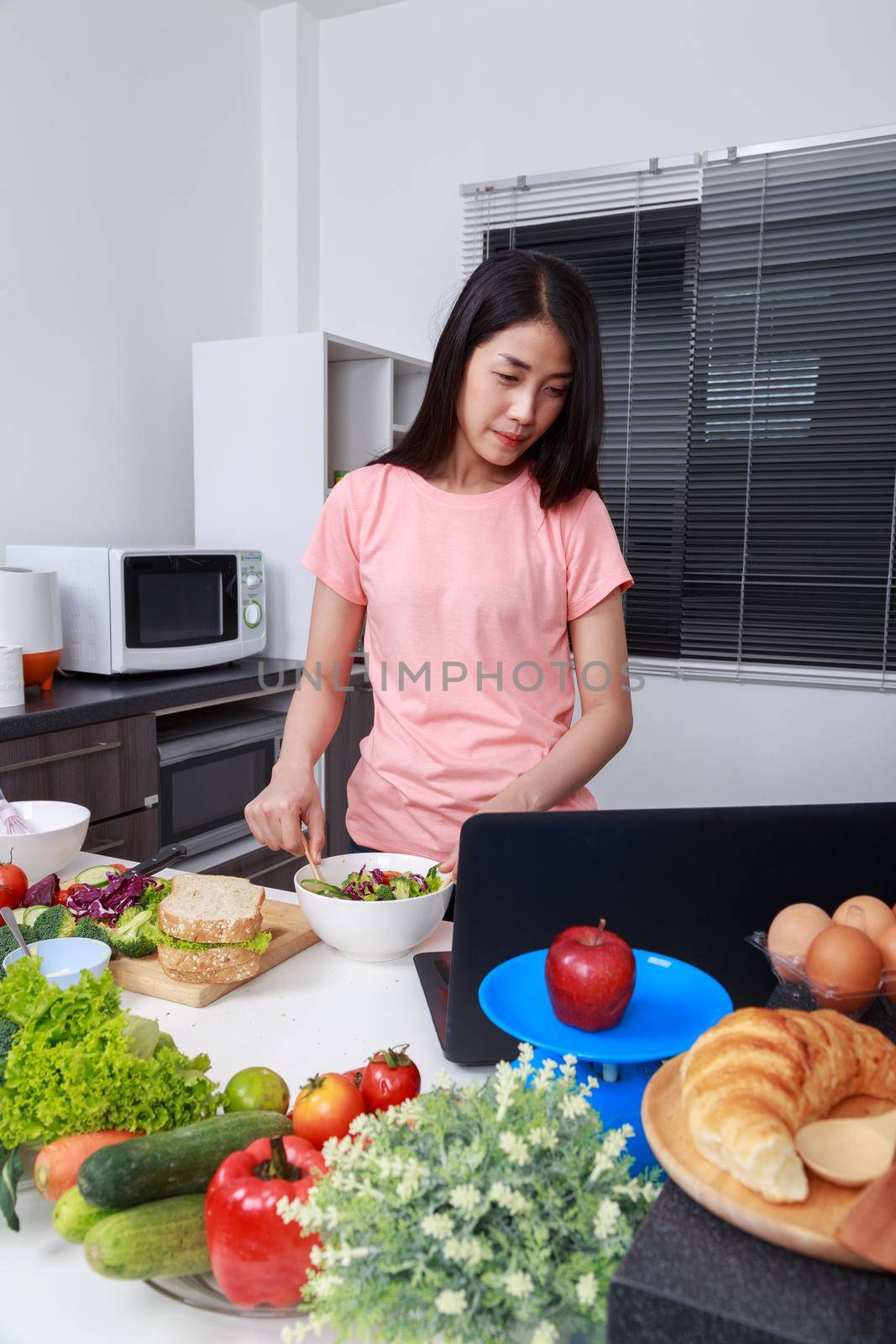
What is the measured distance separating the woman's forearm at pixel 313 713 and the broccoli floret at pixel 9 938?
0.45 m

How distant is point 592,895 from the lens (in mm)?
876

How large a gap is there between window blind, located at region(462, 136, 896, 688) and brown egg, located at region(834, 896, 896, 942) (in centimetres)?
225

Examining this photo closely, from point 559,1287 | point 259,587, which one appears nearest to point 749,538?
point 259,587

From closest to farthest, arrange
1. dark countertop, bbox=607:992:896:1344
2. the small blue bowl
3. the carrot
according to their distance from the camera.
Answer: dark countertop, bbox=607:992:896:1344
the carrot
the small blue bowl

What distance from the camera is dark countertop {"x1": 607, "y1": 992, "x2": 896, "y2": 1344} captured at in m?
0.42

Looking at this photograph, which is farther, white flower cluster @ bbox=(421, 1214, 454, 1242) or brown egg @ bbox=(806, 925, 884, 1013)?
brown egg @ bbox=(806, 925, 884, 1013)

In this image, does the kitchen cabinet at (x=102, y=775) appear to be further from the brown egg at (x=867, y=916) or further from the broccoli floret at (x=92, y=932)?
the brown egg at (x=867, y=916)

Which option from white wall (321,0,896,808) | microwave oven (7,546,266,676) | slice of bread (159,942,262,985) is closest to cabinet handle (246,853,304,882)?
microwave oven (7,546,266,676)

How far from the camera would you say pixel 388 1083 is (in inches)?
29.5

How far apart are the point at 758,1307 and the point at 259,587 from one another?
253 cm

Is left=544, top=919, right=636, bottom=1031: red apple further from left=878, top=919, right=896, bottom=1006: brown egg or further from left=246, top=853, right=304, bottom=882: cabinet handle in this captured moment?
left=246, top=853, right=304, bottom=882: cabinet handle

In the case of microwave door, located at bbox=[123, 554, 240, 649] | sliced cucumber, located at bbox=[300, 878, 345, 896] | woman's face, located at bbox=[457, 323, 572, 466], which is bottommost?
sliced cucumber, located at bbox=[300, 878, 345, 896]

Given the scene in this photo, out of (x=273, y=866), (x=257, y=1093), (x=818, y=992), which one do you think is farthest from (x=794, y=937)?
(x=273, y=866)

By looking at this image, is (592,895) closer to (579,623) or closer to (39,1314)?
(39,1314)
